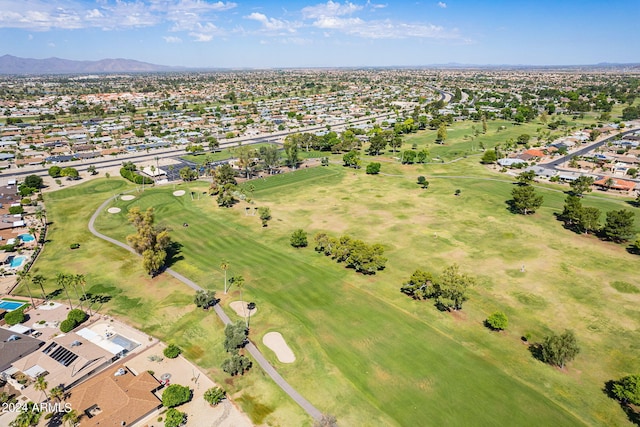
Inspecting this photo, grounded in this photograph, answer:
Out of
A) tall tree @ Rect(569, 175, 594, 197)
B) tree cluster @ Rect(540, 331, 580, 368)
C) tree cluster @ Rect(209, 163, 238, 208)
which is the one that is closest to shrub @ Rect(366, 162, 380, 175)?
tree cluster @ Rect(209, 163, 238, 208)

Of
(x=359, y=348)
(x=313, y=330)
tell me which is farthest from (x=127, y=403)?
(x=359, y=348)

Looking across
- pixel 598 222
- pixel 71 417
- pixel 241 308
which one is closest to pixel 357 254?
pixel 241 308

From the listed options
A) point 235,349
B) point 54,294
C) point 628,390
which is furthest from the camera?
point 54,294

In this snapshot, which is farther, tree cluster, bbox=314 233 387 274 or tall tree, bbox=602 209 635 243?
tall tree, bbox=602 209 635 243

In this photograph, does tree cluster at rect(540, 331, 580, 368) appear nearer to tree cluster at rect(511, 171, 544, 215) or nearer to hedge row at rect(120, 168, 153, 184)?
tree cluster at rect(511, 171, 544, 215)

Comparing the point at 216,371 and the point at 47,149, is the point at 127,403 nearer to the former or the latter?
the point at 216,371

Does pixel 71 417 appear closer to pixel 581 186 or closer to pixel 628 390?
pixel 628 390
